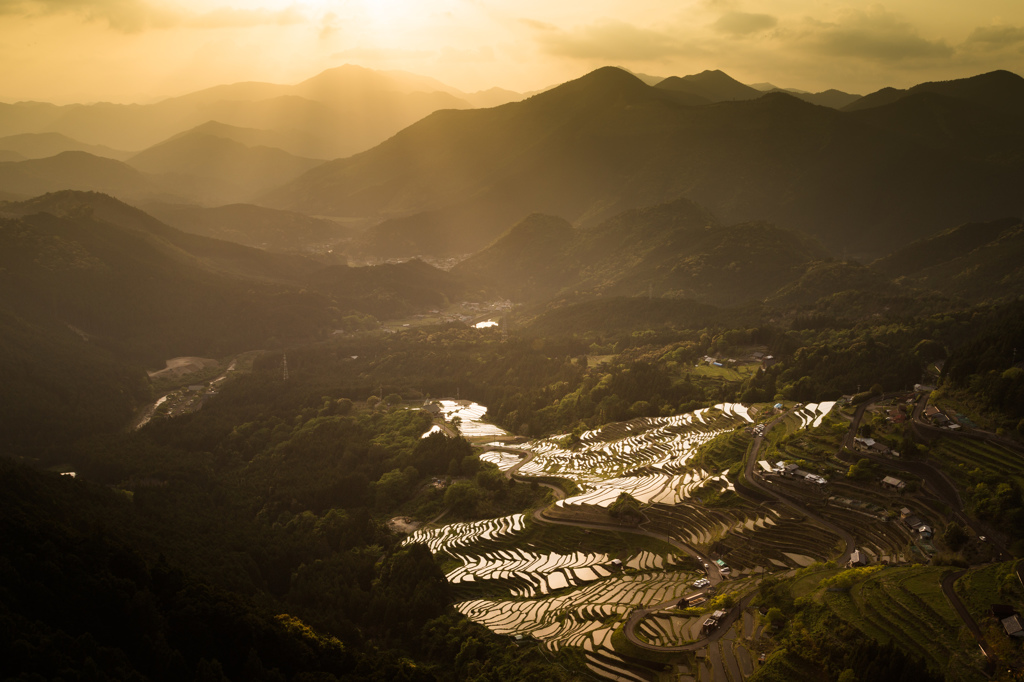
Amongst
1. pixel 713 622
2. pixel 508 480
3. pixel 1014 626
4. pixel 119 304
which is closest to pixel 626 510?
pixel 508 480

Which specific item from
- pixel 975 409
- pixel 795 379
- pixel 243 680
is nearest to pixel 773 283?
pixel 795 379

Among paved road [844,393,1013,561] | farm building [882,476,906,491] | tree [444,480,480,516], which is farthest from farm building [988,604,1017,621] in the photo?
tree [444,480,480,516]

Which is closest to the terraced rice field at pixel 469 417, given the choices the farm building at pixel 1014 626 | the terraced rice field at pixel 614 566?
the terraced rice field at pixel 614 566

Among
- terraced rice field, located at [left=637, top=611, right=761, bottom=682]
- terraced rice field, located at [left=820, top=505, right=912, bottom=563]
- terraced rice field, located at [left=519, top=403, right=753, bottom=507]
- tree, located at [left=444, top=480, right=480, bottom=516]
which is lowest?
tree, located at [left=444, top=480, right=480, bottom=516]

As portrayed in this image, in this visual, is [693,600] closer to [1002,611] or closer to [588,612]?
[588,612]

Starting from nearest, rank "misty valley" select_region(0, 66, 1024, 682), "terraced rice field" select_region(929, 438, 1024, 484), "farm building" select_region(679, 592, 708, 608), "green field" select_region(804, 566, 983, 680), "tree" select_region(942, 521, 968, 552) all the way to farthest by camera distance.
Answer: "green field" select_region(804, 566, 983, 680) → "misty valley" select_region(0, 66, 1024, 682) → "farm building" select_region(679, 592, 708, 608) → "tree" select_region(942, 521, 968, 552) → "terraced rice field" select_region(929, 438, 1024, 484)

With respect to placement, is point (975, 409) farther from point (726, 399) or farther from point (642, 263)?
point (642, 263)

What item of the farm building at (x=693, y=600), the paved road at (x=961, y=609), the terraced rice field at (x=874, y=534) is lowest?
the farm building at (x=693, y=600)

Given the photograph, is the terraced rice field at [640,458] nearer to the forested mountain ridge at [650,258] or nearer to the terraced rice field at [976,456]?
the terraced rice field at [976,456]

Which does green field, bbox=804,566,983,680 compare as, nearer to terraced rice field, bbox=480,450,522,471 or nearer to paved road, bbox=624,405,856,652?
paved road, bbox=624,405,856,652
